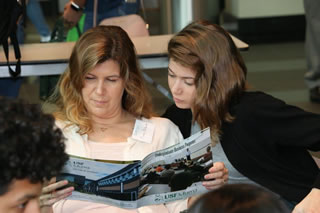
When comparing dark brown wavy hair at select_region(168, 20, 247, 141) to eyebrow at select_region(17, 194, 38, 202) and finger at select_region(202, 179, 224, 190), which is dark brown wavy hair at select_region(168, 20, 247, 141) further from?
eyebrow at select_region(17, 194, 38, 202)

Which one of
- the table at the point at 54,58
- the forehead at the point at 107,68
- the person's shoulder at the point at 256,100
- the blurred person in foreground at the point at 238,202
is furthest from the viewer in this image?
the table at the point at 54,58

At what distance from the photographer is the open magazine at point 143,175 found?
7.29ft

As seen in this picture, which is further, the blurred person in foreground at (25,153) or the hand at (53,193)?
the hand at (53,193)

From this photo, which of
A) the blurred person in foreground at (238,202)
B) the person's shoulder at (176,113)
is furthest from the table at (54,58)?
the blurred person in foreground at (238,202)

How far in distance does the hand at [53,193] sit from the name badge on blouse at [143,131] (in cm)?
47

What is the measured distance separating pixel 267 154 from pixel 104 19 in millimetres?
2599

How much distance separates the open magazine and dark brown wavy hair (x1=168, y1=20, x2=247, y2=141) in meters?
0.30

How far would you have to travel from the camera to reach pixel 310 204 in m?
2.27

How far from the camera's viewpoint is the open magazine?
2223 millimetres

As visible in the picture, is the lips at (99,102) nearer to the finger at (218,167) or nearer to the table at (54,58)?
the finger at (218,167)

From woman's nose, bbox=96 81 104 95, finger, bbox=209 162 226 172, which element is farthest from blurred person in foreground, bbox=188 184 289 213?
woman's nose, bbox=96 81 104 95

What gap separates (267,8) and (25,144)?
7540 mm

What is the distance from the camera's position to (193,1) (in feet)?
17.6

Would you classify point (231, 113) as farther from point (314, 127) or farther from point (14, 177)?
point (14, 177)
